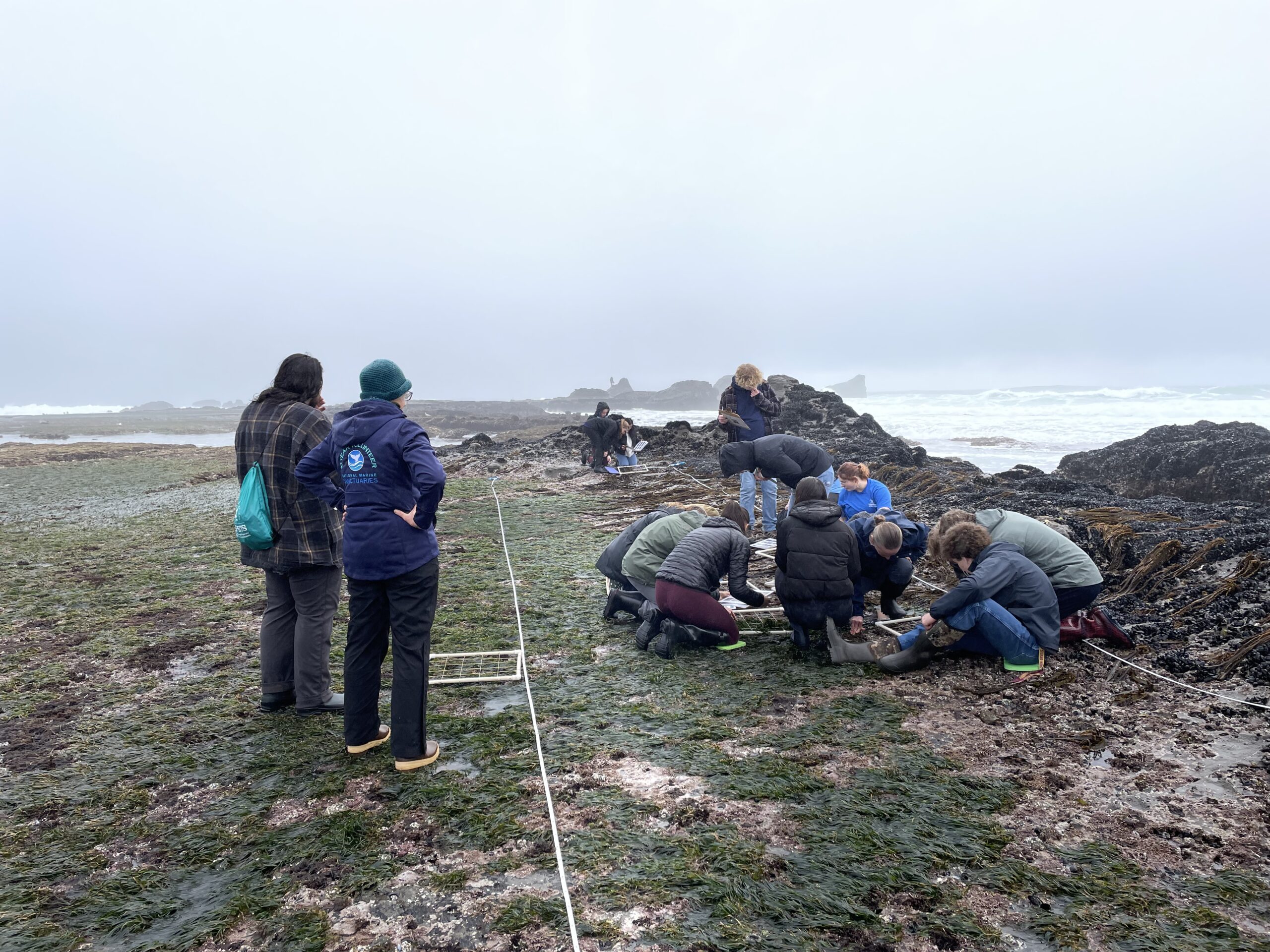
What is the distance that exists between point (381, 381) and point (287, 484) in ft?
2.98

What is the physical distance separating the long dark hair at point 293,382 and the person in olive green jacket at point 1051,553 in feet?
13.1

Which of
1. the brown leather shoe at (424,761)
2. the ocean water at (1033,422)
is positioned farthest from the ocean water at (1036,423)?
the brown leather shoe at (424,761)

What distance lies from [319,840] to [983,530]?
4.01 m

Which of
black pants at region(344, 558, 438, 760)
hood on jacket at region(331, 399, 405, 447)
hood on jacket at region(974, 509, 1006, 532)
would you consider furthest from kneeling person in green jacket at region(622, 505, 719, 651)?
hood on jacket at region(331, 399, 405, 447)

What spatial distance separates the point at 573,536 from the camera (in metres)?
9.12

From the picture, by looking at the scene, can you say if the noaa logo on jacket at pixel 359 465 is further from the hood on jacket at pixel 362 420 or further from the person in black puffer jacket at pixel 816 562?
the person in black puffer jacket at pixel 816 562

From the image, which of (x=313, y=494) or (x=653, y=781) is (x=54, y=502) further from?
(x=653, y=781)

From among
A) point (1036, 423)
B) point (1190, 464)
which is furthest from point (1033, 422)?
point (1190, 464)

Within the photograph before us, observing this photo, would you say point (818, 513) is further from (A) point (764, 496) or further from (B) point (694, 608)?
(A) point (764, 496)

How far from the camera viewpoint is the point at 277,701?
3.90 metres

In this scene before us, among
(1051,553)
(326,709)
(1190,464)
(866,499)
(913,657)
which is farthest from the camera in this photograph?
(1190,464)

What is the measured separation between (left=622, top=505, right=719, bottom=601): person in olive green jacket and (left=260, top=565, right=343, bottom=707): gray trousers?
7.34 feet

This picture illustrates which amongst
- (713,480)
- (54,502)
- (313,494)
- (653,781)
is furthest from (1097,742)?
(54,502)

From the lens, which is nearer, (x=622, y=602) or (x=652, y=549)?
(x=652, y=549)
